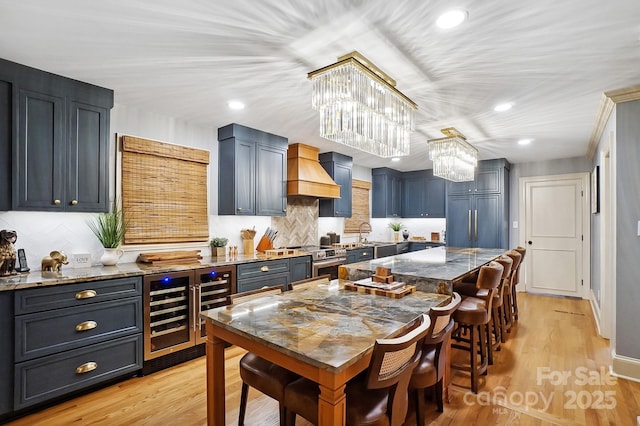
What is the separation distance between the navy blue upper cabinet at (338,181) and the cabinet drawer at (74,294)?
10.9ft

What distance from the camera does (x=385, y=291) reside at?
226 centimetres

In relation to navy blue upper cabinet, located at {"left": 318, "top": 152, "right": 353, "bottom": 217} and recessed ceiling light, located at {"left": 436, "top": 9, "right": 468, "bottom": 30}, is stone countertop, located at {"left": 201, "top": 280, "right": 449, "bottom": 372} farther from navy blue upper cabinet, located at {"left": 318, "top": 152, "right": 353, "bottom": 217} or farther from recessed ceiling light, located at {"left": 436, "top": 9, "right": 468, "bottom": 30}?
navy blue upper cabinet, located at {"left": 318, "top": 152, "right": 353, "bottom": 217}

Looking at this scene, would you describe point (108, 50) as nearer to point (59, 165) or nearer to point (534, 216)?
point (59, 165)

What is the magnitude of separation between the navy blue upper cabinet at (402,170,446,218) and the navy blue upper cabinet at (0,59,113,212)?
5.90 m

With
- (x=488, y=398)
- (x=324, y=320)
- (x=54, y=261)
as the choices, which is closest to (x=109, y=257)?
(x=54, y=261)

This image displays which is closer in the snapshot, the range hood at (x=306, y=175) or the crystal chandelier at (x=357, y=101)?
the crystal chandelier at (x=357, y=101)

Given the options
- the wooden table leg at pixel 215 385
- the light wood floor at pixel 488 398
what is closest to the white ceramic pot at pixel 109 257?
the light wood floor at pixel 488 398

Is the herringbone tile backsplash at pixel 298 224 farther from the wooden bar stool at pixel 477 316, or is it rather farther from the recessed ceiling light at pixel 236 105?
the wooden bar stool at pixel 477 316

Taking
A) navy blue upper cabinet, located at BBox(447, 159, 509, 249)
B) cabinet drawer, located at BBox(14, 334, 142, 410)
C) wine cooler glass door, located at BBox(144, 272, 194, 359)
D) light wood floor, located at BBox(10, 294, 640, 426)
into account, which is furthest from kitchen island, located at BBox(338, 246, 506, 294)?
navy blue upper cabinet, located at BBox(447, 159, 509, 249)

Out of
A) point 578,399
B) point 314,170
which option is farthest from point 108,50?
point 578,399

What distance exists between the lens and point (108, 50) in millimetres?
2215

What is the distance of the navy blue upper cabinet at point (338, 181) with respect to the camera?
18.1 feet

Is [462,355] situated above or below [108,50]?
below

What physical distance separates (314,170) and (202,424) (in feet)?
11.9
